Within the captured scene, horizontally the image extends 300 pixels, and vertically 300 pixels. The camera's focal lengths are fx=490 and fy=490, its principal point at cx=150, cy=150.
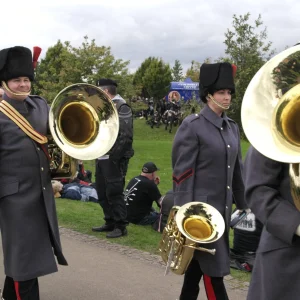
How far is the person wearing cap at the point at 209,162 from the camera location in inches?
142

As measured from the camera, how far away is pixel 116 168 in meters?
6.24

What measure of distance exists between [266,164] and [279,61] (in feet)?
1.66

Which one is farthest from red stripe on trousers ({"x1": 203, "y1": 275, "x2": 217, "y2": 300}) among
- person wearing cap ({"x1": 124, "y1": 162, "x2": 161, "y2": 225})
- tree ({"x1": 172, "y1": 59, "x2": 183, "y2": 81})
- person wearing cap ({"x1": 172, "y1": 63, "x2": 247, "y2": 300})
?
tree ({"x1": 172, "y1": 59, "x2": 183, "y2": 81})

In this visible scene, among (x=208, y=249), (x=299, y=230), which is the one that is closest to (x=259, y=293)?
(x=299, y=230)

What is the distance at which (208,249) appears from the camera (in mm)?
3428

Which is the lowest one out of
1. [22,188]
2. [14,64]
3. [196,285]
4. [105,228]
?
[105,228]

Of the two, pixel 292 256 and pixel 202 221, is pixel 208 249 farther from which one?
pixel 292 256

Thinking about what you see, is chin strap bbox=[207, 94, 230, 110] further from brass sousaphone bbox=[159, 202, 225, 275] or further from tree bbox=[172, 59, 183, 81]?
tree bbox=[172, 59, 183, 81]

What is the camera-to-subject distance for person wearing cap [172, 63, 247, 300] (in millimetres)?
3609

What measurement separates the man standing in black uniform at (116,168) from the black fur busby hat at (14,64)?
8.19 feet

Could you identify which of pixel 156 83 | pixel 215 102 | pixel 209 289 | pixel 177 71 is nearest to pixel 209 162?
pixel 215 102

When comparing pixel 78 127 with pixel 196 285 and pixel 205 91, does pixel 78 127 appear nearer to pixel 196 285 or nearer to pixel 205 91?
pixel 205 91

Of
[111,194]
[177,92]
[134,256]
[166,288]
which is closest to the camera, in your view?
[166,288]

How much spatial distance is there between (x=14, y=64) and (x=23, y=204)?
39.6 inches
